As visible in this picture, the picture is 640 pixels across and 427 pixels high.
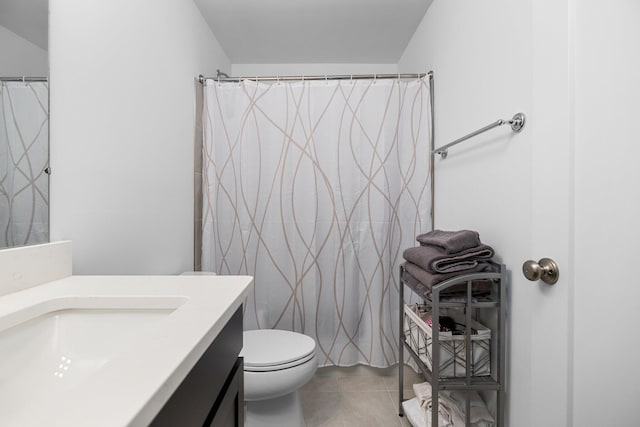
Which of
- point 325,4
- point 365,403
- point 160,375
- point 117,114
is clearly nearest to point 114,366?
point 160,375

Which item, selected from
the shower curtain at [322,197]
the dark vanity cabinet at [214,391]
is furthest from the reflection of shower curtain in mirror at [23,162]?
the shower curtain at [322,197]

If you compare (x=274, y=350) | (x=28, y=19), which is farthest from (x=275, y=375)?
(x=28, y=19)

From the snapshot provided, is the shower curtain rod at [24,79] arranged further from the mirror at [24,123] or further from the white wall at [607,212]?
the white wall at [607,212]

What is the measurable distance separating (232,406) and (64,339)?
396mm

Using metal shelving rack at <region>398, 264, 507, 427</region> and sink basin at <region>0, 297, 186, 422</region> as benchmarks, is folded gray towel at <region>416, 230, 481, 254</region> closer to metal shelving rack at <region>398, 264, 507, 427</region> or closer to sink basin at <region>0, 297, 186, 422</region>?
metal shelving rack at <region>398, 264, 507, 427</region>

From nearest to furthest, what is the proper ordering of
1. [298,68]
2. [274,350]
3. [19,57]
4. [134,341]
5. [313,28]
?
[134,341], [19,57], [274,350], [313,28], [298,68]

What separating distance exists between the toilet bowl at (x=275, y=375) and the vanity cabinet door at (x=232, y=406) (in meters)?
0.42

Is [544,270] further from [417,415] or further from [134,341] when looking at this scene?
[417,415]

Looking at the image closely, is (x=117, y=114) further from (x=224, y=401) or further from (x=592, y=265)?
(x=592, y=265)

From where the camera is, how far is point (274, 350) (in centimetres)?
137

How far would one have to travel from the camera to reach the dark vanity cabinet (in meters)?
0.45

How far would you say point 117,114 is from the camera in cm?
117

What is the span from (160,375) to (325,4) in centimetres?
209

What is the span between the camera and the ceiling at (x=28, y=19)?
80 cm
